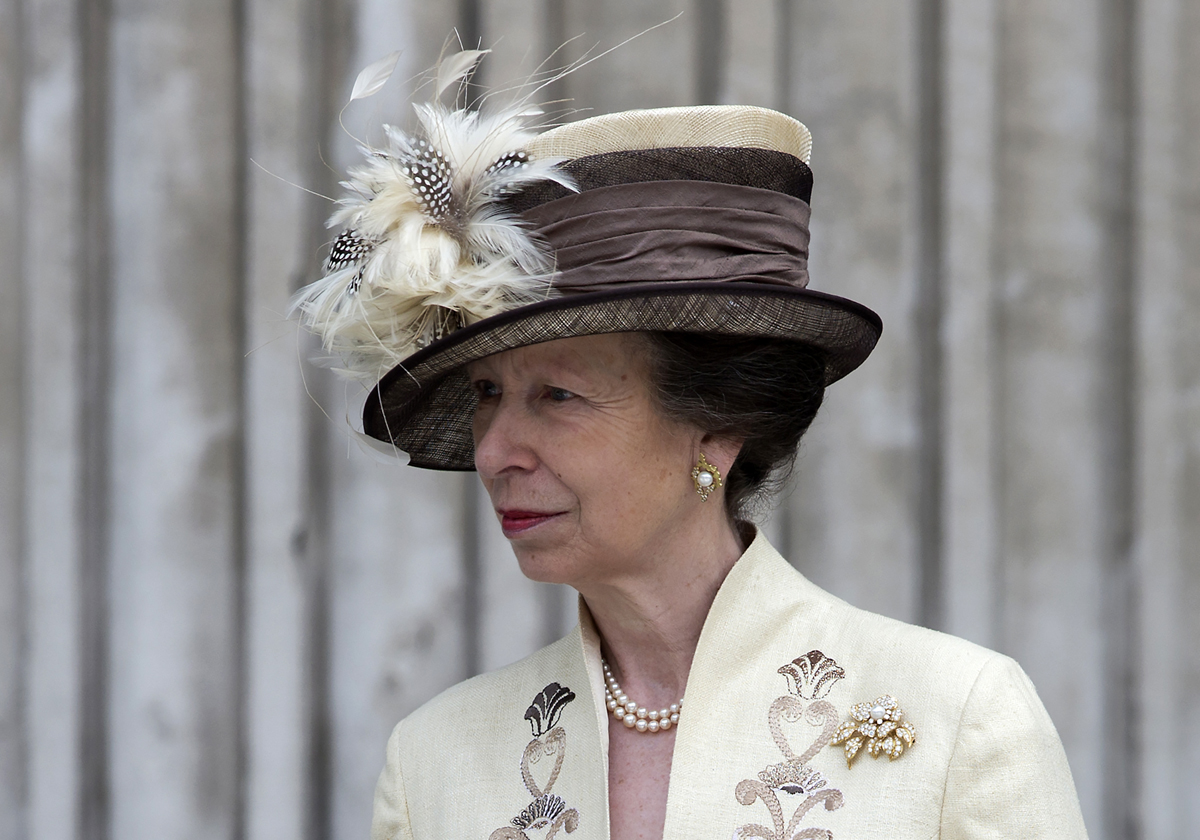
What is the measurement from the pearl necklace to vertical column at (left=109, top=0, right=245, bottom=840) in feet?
3.66

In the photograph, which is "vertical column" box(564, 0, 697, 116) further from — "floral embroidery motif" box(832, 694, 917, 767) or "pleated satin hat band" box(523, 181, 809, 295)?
"floral embroidery motif" box(832, 694, 917, 767)

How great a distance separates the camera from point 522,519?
157 centimetres

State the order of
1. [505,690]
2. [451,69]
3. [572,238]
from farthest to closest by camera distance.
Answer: [505,690] < [451,69] < [572,238]

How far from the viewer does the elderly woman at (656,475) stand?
1.43 metres

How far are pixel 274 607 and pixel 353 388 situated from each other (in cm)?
49

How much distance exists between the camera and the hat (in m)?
1.45

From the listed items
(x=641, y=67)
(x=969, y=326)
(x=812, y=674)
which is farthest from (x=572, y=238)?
(x=969, y=326)

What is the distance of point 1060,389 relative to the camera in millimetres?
2617

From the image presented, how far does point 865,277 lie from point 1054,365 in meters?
0.49

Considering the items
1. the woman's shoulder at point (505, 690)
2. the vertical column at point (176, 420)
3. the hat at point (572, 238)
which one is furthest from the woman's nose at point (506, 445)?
the vertical column at point (176, 420)

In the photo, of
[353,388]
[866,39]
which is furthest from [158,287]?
[866,39]

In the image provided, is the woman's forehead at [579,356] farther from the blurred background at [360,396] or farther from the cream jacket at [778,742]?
the blurred background at [360,396]

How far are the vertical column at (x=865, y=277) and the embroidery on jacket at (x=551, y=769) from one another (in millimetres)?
982

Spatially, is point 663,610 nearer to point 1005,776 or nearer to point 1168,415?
point 1005,776
